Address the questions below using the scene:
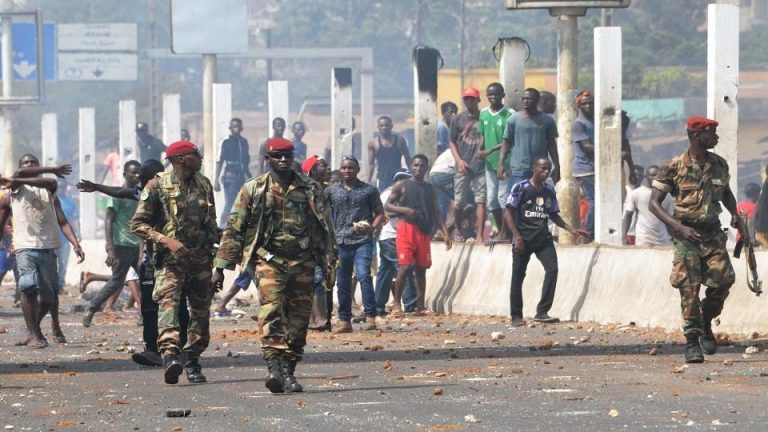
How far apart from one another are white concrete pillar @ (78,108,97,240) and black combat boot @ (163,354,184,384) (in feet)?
86.4

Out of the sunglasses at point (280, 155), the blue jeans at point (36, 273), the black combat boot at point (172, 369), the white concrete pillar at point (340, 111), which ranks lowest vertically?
the black combat boot at point (172, 369)

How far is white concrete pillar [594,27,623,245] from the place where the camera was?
19.3 metres

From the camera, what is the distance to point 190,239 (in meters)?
13.2

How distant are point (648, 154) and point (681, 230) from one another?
58.5 meters

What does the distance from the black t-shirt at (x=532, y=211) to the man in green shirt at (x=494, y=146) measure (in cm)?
292

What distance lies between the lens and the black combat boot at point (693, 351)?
13727 millimetres

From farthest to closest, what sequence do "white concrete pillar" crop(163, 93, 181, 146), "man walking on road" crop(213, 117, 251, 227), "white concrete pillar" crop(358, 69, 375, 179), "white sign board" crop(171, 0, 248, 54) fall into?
"white sign board" crop(171, 0, 248, 54)
"white concrete pillar" crop(163, 93, 181, 146)
"white concrete pillar" crop(358, 69, 375, 179)
"man walking on road" crop(213, 117, 251, 227)

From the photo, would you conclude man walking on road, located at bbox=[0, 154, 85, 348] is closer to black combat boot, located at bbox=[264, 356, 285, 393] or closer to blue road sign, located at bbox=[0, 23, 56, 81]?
black combat boot, located at bbox=[264, 356, 285, 393]

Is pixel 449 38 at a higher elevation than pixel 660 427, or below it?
higher

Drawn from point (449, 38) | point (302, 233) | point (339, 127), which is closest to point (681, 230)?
point (302, 233)

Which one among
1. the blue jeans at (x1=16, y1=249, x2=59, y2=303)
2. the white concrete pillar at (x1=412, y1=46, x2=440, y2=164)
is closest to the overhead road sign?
the white concrete pillar at (x1=412, y1=46, x2=440, y2=164)

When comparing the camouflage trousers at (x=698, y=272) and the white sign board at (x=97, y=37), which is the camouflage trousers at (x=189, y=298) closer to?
the camouflage trousers at (x=698, y=272)

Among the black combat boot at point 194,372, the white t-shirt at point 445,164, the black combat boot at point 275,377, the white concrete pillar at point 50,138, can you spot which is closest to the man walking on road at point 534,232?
the white t-shirt at point 445,164

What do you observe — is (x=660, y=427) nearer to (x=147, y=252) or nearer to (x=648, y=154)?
(x=147, y=252)
